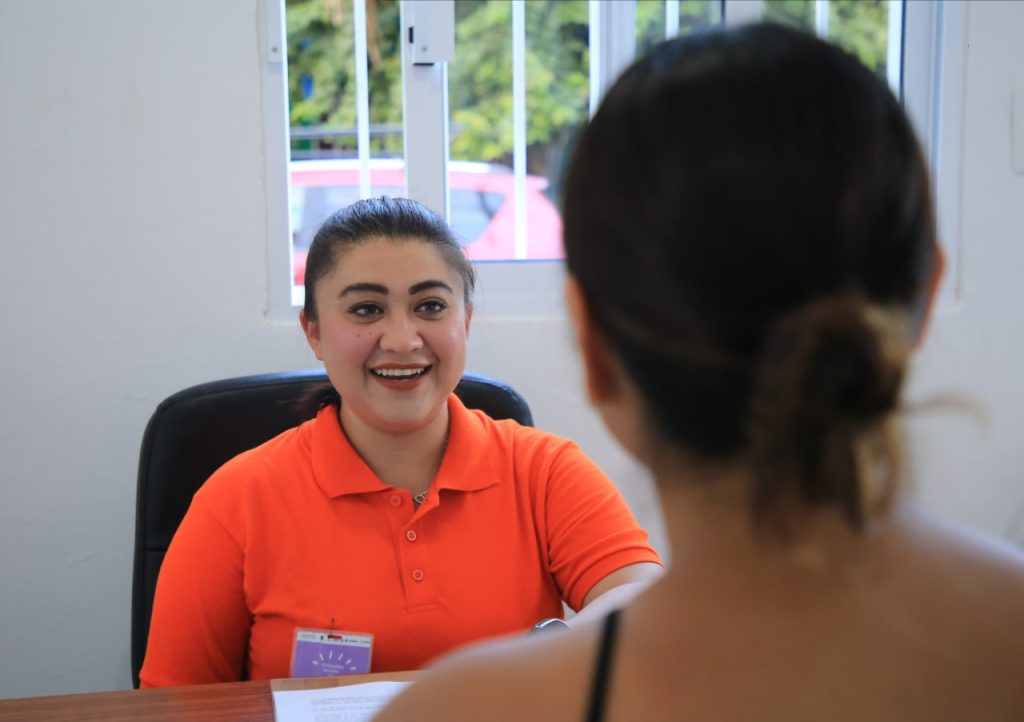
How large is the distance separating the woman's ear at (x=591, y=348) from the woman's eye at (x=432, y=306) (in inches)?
42.3

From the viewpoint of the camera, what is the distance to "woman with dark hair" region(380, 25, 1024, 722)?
0.54 metres

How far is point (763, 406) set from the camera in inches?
21.5

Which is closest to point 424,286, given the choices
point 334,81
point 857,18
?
point 857,18

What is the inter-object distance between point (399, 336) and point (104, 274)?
78 cm

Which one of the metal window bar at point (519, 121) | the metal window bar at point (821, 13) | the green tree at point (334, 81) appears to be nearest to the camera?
the metal window bar at point (519, 121)

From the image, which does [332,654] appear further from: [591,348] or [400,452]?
[591,348]

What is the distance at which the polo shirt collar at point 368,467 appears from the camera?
5.28ft

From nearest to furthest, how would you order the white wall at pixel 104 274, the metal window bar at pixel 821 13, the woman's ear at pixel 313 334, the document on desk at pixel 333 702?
the document on desk at pixel 333 702
the woman's ear at pixel 313 334
the white wall at pixel 104 274
the metal window bar at pixel 821 13

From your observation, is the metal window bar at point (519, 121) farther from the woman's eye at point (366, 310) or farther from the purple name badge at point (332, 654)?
the purple name badge at point (332, 654)

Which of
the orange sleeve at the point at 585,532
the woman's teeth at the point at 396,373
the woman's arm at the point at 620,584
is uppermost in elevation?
the woman's teeth at the point at 396,373

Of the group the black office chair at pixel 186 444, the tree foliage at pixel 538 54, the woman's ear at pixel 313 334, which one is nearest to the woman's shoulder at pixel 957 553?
the woman's ear at pixel 313 334

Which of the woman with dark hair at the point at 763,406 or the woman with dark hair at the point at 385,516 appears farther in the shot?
the woman with dark hair at the point at 385,516

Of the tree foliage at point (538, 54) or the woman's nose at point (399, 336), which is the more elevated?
the tree foliage at point (538, 54)

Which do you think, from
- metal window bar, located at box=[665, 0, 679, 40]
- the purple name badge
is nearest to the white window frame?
metal window bar, located at box=[665, 0, 679, 40]
